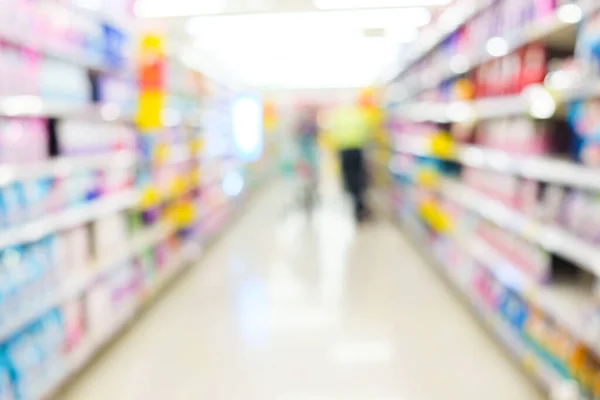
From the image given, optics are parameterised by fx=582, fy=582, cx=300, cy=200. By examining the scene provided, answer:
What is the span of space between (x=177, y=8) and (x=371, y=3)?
2.23 m

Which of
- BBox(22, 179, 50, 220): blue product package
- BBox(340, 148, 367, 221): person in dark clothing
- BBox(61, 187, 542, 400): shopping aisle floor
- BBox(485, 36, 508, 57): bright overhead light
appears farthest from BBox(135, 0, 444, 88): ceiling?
BBox(22, 179, 50, 220): blue product package

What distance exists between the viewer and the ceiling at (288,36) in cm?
688

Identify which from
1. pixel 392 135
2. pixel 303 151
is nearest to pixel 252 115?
pixel 303 151

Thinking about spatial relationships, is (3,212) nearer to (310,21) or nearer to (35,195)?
(35,195)

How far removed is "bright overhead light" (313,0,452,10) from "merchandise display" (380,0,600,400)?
5.01ft

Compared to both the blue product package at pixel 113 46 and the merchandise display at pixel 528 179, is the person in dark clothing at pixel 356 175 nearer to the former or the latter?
the merchandise display at pixel 528 179

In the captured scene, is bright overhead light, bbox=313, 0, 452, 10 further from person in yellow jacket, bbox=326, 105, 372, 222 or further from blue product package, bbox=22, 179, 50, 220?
blue product package, bbox=22, 179, 50, 220

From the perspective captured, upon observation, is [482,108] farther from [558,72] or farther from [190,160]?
[190,160]

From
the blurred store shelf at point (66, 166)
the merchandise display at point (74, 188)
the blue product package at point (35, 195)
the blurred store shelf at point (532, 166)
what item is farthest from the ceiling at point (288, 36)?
the blue product package at point (35, 195)

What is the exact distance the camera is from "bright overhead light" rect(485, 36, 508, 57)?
3.39 metres

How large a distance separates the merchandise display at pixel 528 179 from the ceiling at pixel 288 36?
2.43 meters

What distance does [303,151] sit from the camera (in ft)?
30.8

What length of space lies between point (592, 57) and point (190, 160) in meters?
4.46

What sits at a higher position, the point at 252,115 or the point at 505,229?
the point at 252,115
